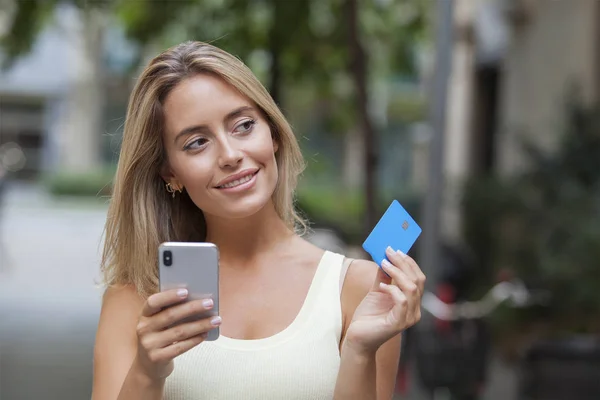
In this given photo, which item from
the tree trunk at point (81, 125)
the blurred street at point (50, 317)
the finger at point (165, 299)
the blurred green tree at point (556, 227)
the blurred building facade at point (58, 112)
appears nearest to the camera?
the finger at point (165, 299)

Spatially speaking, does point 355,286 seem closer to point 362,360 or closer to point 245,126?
point 362,360

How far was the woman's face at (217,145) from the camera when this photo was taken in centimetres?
201

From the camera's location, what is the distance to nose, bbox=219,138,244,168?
1.99m

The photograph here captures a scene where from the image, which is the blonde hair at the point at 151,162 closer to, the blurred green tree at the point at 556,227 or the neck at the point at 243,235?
the neck at the point at 243,235

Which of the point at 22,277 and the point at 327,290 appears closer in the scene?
the point at 327,290

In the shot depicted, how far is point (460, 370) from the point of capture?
5.62 metres

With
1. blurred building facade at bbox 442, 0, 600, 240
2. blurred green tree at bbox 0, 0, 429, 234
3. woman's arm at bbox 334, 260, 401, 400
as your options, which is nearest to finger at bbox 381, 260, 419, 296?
woman's arm at bbox 334, 260, 401, 400

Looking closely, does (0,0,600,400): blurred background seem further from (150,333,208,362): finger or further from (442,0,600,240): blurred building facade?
(150,333,208,362): finger

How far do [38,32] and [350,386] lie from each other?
584 centimetres

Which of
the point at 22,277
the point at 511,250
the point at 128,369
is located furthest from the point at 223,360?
the point at 22,277

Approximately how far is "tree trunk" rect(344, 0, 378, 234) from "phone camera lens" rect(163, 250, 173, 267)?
16.8 feet

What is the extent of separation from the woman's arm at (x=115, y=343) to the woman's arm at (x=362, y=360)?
426 millimetres

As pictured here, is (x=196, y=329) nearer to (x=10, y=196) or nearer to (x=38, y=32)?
(x=38, y=32)

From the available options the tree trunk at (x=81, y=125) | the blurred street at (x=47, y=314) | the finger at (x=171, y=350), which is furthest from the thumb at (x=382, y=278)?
the tree trunk at (x=81, y=125)
